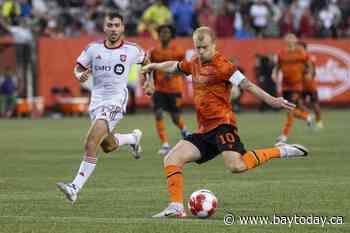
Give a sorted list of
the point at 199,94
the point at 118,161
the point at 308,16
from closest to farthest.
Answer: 1. the point at 199,94
2. the point at 118,161
3. the point at 308,16

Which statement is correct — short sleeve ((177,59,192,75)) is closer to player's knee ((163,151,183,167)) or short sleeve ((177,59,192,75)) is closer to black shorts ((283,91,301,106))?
player's knee ((163,151,183,167))

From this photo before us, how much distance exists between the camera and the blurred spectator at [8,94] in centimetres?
3628

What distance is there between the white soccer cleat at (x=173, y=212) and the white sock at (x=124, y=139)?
4215 millimetres

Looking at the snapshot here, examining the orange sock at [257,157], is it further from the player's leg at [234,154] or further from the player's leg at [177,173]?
the player's leg at [177,173]

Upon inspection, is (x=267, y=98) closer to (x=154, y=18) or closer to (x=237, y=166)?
(x=237, y=166)

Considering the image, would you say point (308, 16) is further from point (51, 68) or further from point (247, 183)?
point (247, 183)

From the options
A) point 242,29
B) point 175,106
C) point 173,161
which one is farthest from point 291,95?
point 173,161

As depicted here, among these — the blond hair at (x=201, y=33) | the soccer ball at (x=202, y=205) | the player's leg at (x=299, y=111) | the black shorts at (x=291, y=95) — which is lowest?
the player's leg at (x=299, y=111)

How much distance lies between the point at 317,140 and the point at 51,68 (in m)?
14.7

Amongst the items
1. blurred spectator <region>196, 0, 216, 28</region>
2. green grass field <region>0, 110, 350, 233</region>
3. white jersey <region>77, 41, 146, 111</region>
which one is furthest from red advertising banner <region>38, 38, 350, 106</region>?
white jersey <region>77, 41, 146, 111</region>

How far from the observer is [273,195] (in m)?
14.0

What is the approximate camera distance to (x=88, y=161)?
44.7ft

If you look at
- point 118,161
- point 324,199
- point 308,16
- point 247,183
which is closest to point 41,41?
point 308,16

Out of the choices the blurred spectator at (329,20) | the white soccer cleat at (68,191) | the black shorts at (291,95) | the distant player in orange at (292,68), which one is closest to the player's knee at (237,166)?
the white soccer cleat at (68,191)
